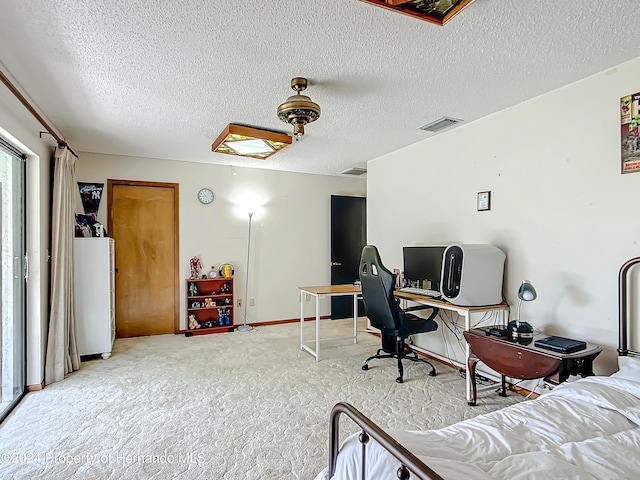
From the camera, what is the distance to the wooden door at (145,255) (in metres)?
4.77

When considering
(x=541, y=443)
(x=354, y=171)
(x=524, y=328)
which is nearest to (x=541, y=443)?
(x=541, y=443)

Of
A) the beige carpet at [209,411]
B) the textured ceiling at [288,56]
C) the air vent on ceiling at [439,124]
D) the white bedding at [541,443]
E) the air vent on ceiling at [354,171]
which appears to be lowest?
the beige carpet at [209,411]

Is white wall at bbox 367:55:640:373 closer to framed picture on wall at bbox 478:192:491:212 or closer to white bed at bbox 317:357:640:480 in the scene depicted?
framed picture on wall at bbox 478:192:491:212

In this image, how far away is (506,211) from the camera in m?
3.11

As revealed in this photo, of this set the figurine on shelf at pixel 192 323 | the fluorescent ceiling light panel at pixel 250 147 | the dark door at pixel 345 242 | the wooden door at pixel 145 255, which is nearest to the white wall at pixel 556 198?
the fluorescent ceiling light panel at pixel 250 147

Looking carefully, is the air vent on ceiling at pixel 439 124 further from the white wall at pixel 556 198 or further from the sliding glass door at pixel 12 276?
the sliding glass door at pixel 12 276

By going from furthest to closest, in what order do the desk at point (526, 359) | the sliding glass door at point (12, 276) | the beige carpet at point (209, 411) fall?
the sliding glass door at point (12, 276) → the desk at point (526, 359) → the beige carpet at point (209, 411)

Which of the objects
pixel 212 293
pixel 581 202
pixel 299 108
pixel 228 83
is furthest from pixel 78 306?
pixel 581 202

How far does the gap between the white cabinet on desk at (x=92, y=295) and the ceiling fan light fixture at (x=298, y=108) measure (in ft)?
8.75

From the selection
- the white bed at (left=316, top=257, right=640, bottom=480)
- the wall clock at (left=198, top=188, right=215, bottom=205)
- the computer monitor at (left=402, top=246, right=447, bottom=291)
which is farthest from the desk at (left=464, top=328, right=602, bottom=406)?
the wall clock at (left=198, top=188, right=215, bottom=205)

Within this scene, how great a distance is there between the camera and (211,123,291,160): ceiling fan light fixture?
346 centimetres

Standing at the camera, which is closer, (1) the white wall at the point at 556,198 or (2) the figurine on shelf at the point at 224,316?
(1) the white wall at the point at 556,198

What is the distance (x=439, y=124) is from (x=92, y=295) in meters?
4.05

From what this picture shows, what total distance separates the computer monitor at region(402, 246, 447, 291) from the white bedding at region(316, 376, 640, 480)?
70.9 inches
